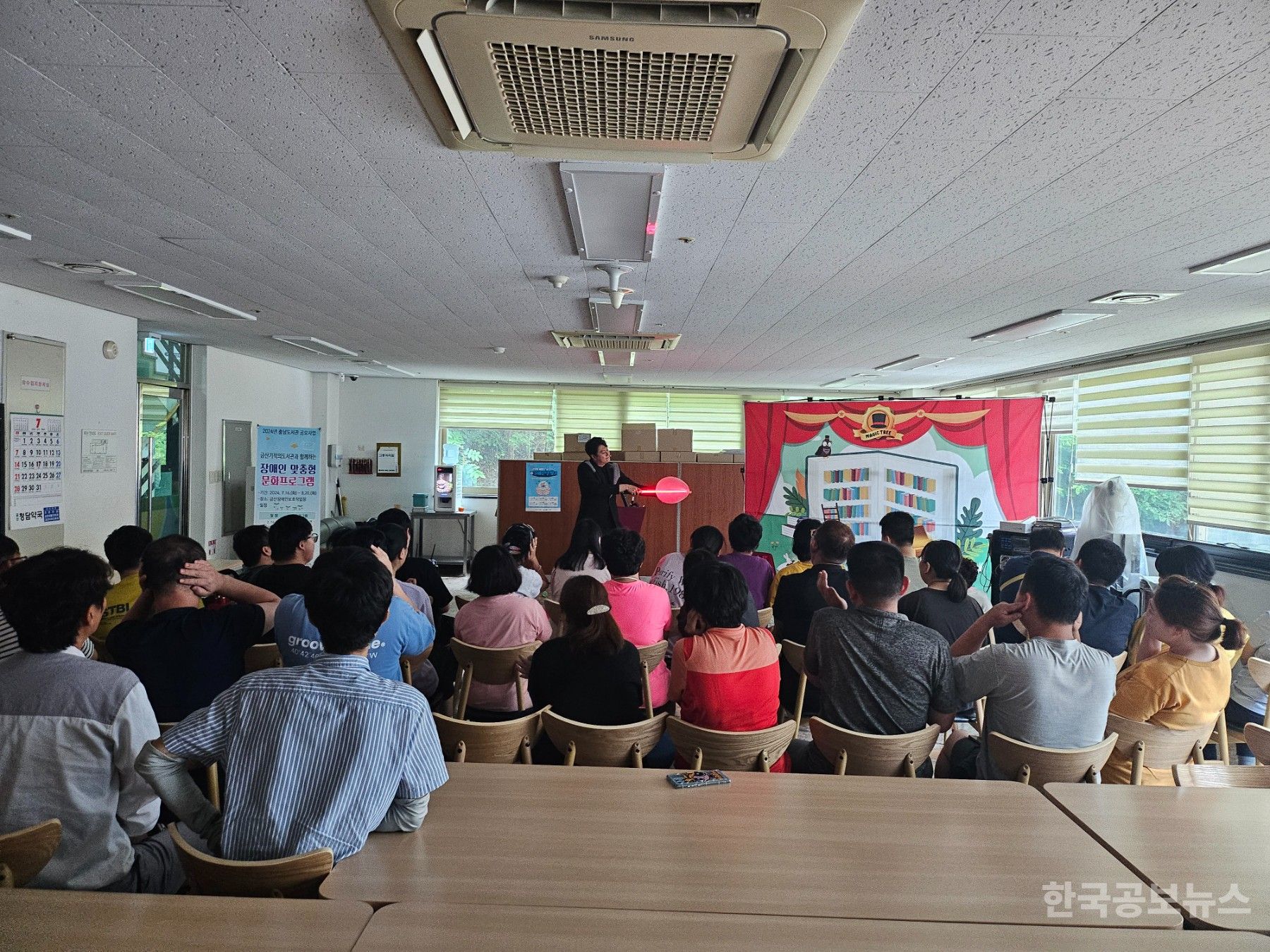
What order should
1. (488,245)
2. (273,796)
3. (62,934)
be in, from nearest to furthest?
(62,934) < (273,796) < (488,245)

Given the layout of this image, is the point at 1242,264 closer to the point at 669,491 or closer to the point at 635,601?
the point at 635,601

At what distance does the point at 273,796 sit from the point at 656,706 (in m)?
1.88

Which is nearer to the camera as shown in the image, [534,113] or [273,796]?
[273,796]

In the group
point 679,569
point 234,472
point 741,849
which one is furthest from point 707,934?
point 234,472

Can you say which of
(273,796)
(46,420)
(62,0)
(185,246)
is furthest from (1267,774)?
(46,420)

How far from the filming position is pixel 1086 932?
130 cm

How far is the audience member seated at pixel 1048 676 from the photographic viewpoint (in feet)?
7.42

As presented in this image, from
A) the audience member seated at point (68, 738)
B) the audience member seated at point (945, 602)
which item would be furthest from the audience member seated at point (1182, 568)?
the audience member seated at point (68, 738)

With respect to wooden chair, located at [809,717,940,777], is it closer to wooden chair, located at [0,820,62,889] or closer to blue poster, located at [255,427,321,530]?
wooden chair, located at [0,820,62,889]

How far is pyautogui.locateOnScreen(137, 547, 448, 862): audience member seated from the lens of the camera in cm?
150

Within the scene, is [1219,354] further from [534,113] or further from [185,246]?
[185,246]

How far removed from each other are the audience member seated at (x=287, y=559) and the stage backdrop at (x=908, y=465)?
3.73 meters

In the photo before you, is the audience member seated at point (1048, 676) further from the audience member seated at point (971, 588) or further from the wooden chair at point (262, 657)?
the wooden chair at point (262, 657)

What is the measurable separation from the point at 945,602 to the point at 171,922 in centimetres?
291
